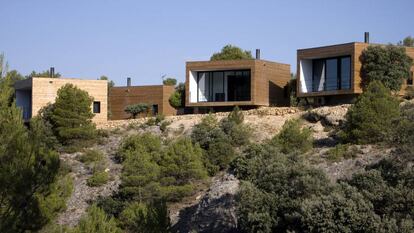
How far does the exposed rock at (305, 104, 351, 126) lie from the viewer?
150ft

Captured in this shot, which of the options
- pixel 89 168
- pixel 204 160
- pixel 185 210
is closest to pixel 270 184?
pixel 185 210

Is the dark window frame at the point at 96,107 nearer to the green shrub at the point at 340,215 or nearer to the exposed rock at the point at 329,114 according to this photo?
the exposed rock at the point at 329,114

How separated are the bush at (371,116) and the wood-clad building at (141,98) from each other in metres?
23.1

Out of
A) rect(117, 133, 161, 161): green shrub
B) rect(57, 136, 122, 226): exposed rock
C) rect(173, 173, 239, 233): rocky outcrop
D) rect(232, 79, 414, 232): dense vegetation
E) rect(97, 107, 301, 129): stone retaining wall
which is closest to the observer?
rect(232, 79, 414, 232): dense vegetation

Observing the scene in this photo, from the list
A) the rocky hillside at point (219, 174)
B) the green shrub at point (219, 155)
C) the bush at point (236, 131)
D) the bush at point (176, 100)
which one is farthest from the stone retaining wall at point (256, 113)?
the green shrub at point (219, 155)

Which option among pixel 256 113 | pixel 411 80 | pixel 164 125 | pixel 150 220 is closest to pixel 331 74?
pixel 411 80

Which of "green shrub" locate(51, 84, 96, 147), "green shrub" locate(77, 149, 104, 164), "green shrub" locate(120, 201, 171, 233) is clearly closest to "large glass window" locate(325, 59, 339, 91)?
"green shrub" locate(77, 149, 104, 164)

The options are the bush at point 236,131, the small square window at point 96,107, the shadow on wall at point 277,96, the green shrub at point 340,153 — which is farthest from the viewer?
the small square window at point 96,107

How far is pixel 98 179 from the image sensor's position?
44.7m

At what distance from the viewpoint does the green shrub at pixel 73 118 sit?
51.3 meters

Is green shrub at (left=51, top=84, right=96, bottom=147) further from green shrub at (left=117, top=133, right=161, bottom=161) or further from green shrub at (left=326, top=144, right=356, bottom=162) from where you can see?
green shrub at (left=326, top=144, right=356, bottom=162)

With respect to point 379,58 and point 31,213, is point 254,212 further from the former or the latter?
point 379,58

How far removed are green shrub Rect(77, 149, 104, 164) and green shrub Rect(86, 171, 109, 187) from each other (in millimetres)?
3288

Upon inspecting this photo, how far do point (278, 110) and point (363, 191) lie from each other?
24131mm
